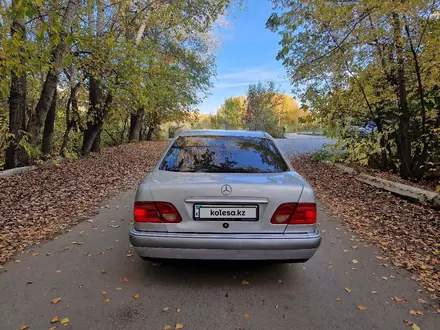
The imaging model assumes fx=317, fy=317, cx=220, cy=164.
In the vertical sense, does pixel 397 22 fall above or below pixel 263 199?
above

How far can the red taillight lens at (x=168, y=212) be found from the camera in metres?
2.94

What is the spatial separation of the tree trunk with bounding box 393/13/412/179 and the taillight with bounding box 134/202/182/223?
7179 millimetres

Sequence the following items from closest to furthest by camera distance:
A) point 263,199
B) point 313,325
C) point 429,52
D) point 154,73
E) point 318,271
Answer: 1. point 313,325
2. point 263,199
3. point 318,271
4. point 429,52
5. point 154,73

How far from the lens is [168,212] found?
2.95 m

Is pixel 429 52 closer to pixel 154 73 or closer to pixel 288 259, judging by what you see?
pixel 288 259

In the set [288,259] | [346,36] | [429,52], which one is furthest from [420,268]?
[346,36]

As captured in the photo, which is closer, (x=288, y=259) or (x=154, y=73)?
(x=288, y=259)

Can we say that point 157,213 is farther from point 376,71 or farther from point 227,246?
point 376,71

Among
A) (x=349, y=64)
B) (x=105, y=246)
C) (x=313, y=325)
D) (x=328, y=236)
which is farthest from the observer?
(x=349, y=64)

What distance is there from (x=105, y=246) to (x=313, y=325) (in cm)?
282

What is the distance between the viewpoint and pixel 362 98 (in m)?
9.66

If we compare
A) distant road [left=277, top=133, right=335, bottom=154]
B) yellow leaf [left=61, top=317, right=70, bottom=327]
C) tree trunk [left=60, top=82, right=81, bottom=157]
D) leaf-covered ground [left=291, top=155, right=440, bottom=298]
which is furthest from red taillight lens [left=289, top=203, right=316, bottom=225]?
tree trunk [left=60, top=82, right=81, bottom=157]

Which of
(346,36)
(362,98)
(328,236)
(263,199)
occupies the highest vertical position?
(346,36)

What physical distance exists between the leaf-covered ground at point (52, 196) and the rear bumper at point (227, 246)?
2261mm
